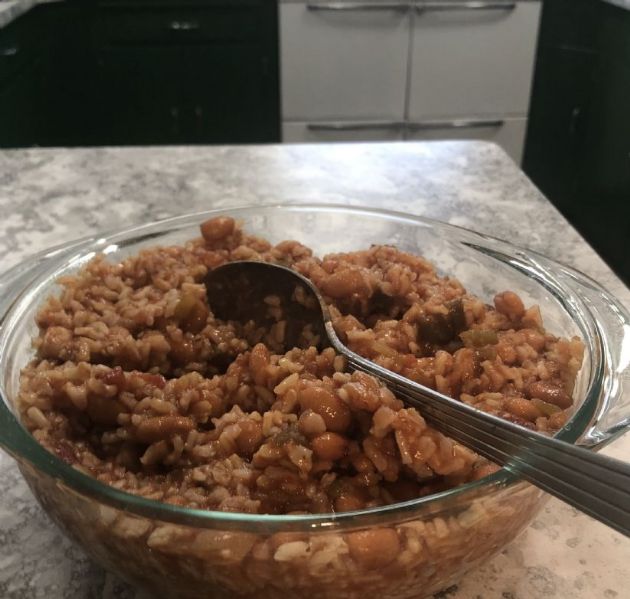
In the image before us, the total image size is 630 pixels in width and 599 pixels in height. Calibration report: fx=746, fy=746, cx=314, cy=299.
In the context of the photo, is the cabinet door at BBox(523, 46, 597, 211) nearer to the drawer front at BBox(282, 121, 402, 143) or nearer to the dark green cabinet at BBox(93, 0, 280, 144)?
the drawer front at BBox(282, 121, 402, 143)

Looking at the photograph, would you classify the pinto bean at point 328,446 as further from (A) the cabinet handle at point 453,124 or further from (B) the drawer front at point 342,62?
(A) the cabinet handle at point 453,124

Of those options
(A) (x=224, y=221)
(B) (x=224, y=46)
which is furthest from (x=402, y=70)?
(A) (x=224, y=221)

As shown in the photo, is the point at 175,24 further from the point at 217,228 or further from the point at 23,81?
the point at 217,228

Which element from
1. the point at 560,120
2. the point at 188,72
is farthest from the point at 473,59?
the point at 188,72

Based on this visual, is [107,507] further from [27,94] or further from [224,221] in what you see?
[27,94]

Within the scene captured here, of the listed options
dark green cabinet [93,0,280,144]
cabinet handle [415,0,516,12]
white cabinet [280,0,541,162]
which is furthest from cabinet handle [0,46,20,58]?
cabinet handle [415,0,516,12]

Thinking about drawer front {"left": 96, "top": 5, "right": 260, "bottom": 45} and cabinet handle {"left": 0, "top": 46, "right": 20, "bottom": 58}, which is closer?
cabinet handle {"left": 0, "top": 46, "right": 20, "bottom": 58}
